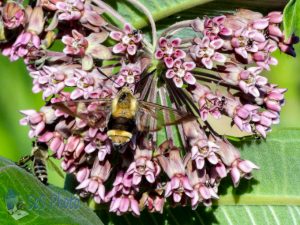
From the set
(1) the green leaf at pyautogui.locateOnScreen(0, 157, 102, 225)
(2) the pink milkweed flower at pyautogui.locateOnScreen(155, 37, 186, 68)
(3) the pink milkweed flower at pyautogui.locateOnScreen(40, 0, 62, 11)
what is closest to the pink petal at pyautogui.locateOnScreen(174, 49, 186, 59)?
(2) the pink milkweed flower at pyautogui.locateOnScreen(155, 37, 186, 68)

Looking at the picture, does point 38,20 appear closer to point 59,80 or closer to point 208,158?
point 59,80

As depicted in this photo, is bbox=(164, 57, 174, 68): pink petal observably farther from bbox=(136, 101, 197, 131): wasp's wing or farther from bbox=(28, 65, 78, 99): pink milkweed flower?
bbox=(28, 65, 78, 99): pink milkweed flower

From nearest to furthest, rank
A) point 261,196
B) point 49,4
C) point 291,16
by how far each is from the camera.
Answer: point 291,16 → point 49,4 → point 261,196

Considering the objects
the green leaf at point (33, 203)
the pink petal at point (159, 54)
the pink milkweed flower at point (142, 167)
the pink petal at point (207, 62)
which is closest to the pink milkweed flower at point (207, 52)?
the pink petal at point (207, 62)

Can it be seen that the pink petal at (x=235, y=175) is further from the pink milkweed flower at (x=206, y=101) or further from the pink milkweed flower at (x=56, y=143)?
the pink milkweed flower at (x=56, y=143)

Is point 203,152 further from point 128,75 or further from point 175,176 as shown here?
point 128,75

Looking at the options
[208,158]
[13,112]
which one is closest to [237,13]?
[208,158]

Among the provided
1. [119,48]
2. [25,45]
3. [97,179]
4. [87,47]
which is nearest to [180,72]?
[119,48]
